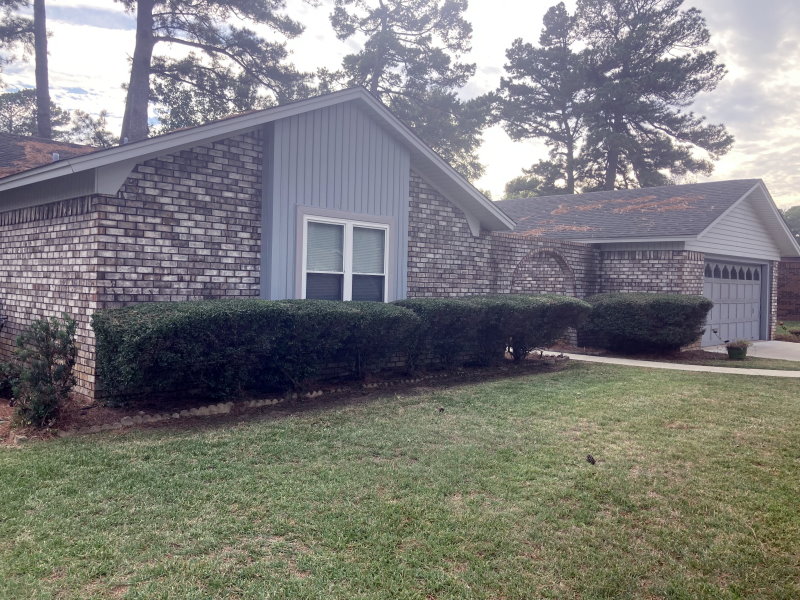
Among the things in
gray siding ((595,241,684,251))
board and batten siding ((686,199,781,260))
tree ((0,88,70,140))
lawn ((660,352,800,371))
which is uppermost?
tree ((0,88,70,140))

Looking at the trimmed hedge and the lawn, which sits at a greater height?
the trimmed hedge

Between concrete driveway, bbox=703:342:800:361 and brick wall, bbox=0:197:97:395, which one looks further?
concrete driveway, bbox=703:342:800:361

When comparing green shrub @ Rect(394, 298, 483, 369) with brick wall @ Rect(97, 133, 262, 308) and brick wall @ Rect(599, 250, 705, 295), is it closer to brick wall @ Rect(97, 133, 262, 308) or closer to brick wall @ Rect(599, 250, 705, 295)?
brick wall @ Rect(97, 133, 262, 308)

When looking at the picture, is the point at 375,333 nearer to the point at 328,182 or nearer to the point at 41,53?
the point at 328,182

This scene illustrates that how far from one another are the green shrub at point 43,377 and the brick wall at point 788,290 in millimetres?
24865

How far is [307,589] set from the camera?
3430 mm

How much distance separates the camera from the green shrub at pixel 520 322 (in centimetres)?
1088

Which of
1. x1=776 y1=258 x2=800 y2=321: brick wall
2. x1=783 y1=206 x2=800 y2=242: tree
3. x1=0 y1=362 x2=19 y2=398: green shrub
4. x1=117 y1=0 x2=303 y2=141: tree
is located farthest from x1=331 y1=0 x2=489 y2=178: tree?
x1=783 y1=206 x2=800 y2=242: tree

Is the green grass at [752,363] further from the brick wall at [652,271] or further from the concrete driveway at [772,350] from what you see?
the brick wall at [652,271]

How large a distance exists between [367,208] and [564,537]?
6.91 meters

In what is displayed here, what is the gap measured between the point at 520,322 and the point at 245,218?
17.8ft

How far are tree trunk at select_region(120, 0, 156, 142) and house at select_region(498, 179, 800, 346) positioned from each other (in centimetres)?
1508

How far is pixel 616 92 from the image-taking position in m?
33.6

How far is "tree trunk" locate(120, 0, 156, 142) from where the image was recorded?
887 inches
